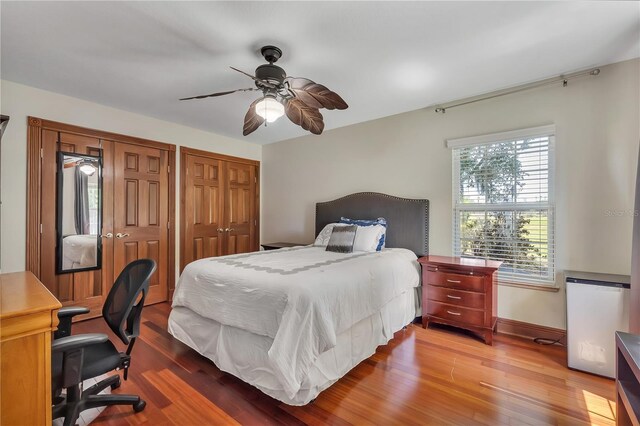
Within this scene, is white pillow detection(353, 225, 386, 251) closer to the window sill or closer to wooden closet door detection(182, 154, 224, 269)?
the window sill

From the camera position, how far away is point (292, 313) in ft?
5.75

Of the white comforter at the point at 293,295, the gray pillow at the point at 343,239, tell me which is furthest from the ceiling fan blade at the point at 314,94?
the gray pillow at the point at 343,239

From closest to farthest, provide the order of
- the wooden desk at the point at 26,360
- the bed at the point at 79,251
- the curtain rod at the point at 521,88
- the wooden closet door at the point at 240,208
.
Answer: the wooden desk at the point at 26,360 → the curtain rod at the point at 521,88 → the bed at the point at 79,251 → the wooden closet door at the point at 240,208

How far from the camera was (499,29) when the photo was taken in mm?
2025

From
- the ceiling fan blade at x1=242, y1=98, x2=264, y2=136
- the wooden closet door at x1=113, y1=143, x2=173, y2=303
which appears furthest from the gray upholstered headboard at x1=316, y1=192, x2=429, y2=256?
the wooden closet door at x1=113, y1=143, x2=173, y2=303

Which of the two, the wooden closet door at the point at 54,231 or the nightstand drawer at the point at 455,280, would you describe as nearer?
the nightstand drawer at the point at 455,280

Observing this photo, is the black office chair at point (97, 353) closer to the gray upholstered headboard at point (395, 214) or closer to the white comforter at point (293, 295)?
the white comforter at point (293, 295)

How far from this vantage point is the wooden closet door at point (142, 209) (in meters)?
3.61

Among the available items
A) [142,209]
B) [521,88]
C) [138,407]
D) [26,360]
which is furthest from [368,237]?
[142,209]

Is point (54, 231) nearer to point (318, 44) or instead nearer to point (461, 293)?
point (318, 44)

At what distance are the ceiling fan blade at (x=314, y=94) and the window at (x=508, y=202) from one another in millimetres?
1760

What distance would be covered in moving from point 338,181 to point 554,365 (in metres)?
3.08

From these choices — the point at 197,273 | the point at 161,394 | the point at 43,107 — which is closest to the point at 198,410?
the point at 161,394

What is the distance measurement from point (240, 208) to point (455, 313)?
3640mm
